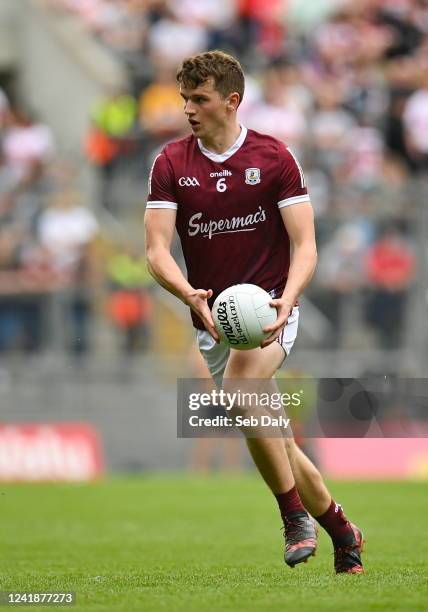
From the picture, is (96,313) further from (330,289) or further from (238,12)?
(238,12)

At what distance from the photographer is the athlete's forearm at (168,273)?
748 cm

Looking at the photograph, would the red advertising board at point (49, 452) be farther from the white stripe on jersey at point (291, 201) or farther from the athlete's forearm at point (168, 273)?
the white stripe on jersey at point (291, 201)

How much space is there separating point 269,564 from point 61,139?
1524cm

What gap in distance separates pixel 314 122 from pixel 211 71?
13.2 m

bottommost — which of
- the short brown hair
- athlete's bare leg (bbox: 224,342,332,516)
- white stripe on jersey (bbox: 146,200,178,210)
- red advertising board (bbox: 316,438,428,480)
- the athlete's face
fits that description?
red advertising board (bbox: 316,438,428,480)

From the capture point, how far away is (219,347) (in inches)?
308

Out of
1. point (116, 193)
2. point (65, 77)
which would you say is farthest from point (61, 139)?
point (116, 193)

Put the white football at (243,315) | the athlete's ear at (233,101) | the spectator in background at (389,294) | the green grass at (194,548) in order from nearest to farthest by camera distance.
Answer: the green grass at (194,548)
the white football at (243,315)
the athlete's ear at (233,101)
the spectator in background at (389,294)

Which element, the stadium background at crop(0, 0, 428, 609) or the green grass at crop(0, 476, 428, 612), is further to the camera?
the stadium background at crop(0, 0, 428, 609)

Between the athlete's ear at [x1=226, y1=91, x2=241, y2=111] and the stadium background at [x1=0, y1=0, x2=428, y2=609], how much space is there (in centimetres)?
757

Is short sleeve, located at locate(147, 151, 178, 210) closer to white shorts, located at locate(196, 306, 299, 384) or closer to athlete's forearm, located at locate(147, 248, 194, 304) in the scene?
athlete's forearm, located at locate(147, 248, 194, 304)

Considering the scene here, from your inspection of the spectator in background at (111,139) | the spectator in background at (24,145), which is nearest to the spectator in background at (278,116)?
the spectator in background at (111,139)

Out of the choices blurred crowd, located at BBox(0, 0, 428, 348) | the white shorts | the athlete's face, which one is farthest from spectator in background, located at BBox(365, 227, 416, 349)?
the athlete's face

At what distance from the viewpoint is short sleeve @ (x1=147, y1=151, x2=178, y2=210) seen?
25.2 feet
